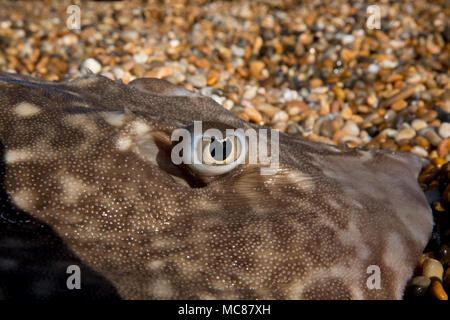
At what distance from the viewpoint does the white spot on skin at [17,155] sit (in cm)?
186

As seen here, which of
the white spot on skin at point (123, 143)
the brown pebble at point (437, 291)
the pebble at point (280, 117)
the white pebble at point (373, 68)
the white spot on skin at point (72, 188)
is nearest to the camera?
the white spot on skin at point (72, 188)

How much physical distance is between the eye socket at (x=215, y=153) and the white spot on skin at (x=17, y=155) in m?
0.79

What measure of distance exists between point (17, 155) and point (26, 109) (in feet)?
0.92

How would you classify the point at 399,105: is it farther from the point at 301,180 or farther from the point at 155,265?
the point at 155,265

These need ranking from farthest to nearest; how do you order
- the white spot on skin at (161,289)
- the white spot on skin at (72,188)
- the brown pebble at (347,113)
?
the brown pebble at (347,113) < the white spot on skin at (72,188) < the white spot on skin at (161,289)

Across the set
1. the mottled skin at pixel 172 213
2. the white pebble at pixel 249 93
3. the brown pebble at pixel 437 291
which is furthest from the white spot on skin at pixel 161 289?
the white pebble at pixel 249 93

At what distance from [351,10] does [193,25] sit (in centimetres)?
248

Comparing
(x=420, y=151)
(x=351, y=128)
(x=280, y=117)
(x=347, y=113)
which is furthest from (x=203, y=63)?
(x=420, y=151)

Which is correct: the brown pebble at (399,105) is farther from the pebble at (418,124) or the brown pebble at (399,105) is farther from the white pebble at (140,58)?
the white pebble at (140,58)

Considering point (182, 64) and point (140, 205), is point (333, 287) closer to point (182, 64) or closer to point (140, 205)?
point (140, 205)

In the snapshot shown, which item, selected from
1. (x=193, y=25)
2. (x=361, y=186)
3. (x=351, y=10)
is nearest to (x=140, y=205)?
(x=361, y=186)

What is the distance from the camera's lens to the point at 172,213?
74.6 inches

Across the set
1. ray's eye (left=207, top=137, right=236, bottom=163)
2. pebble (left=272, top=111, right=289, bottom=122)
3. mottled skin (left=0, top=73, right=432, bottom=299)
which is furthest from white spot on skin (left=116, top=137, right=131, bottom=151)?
pebble (left=272, top=111, right=289, bottom=122)

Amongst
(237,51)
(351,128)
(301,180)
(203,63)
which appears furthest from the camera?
(237,51)
